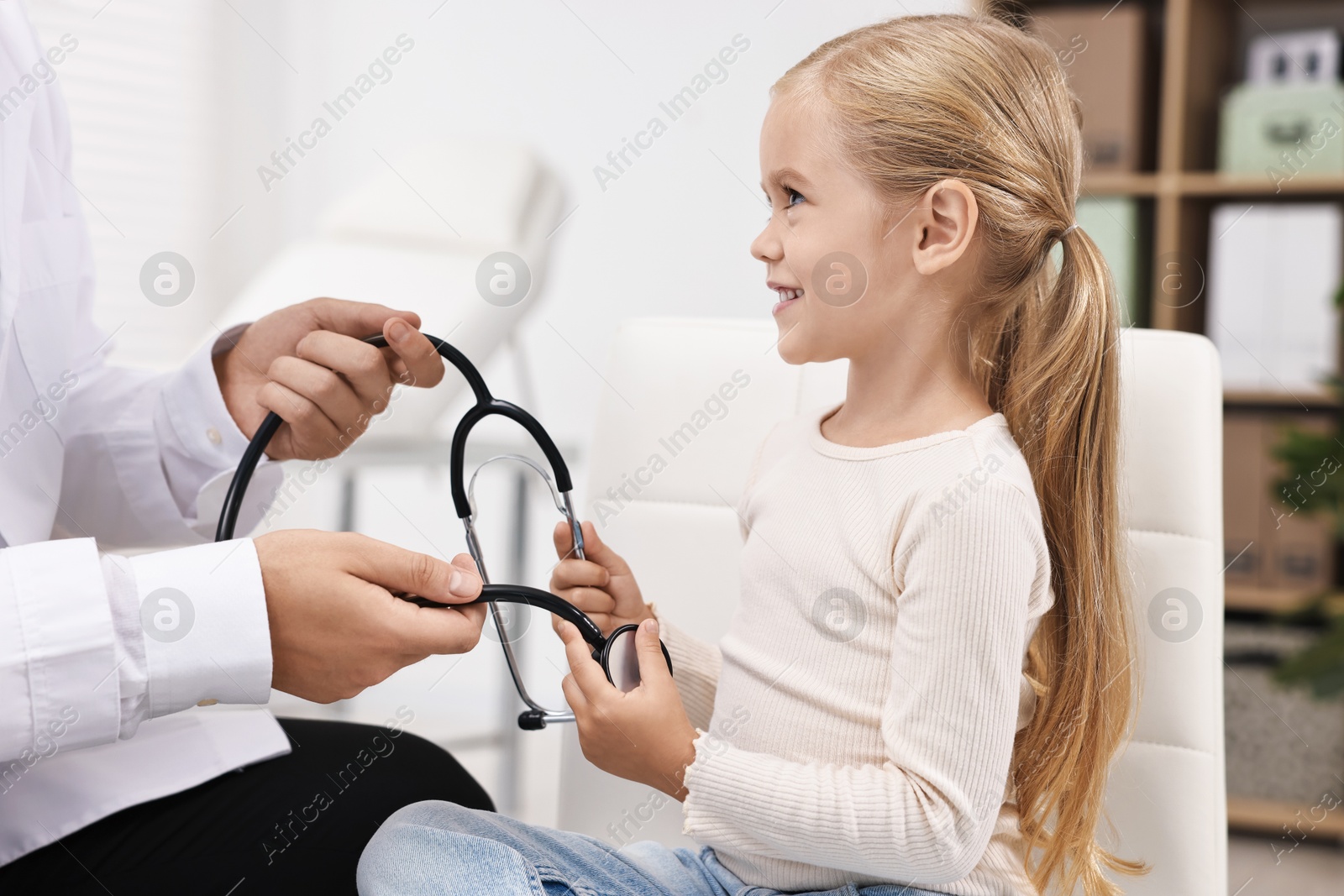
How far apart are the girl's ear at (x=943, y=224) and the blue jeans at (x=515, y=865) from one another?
463mm

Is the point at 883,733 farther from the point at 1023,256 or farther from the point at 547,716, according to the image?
the point at 1023,256

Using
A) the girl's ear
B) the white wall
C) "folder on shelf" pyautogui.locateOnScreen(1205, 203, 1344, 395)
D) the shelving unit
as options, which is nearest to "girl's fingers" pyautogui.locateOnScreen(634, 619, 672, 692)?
the girl's ear

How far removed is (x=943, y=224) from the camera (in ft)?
2.80

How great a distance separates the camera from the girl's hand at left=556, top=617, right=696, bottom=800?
0.78m

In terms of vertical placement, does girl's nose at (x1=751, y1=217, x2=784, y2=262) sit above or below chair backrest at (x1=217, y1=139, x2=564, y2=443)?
below

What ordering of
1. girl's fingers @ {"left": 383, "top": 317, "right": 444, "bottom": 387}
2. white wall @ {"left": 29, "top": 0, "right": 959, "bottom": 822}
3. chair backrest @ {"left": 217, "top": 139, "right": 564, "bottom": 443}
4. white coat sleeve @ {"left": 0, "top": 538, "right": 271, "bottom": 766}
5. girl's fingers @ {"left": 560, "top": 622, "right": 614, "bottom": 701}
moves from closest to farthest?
white coat sleeve @ {"left": 0, "top": 538, "right": 271, "bottom": 766}
girl's fingers @ {"left": 560, "top": 622, "right": 614, "bottom": 701}
girl's fingers @ {"left": 383, "top": 317, "right": 444, "bottom": 387}
chair backrest @ {"left": 217, "top": 139, "right": 564, "bottom": 443}
white wall @ {"left": 29, "top": 0, "right": 959, "bottom": 822}

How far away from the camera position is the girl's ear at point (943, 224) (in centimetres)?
84

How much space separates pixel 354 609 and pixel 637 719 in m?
0.21

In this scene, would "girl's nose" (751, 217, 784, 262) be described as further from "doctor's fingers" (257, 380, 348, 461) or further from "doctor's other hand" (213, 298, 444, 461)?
"doctor's fingers" (257, 380, 348, 461)

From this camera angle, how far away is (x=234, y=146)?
263 centimetres

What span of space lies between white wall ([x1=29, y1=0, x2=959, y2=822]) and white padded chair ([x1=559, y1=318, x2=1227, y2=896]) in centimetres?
94

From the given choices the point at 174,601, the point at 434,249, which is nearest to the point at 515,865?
the point at 174,601

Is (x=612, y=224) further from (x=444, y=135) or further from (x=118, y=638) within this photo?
(x=118, y=638)

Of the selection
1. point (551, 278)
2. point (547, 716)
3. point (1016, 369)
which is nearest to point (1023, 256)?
point (1016, 369)
